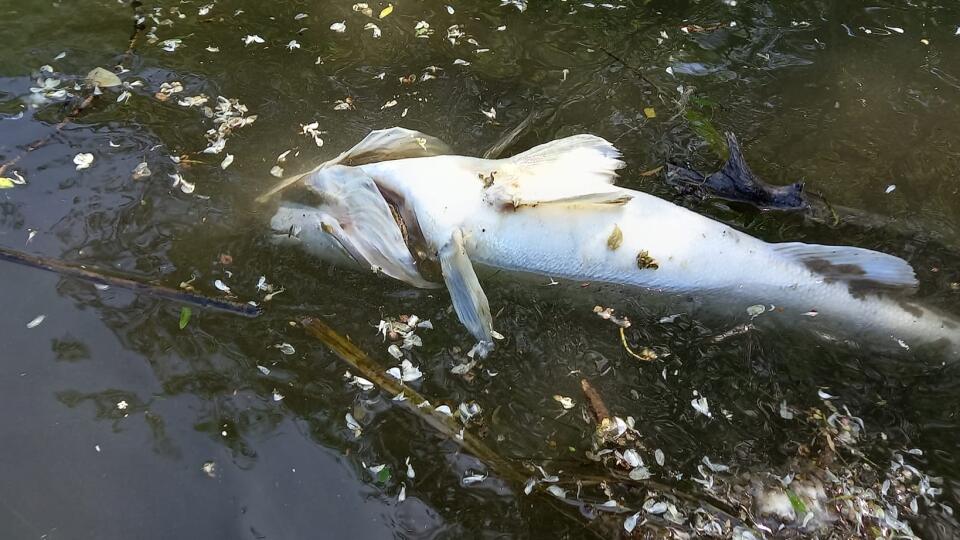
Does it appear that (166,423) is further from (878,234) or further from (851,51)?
(851,51)

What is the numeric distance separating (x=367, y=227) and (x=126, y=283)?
119cm

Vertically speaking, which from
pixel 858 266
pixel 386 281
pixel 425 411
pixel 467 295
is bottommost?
pixel 425 411

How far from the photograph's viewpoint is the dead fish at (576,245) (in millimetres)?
2887

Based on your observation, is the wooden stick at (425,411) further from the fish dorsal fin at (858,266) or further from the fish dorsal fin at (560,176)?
the fish dorsal fin at (858,266)

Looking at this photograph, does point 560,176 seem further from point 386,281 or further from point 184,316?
point 184,316

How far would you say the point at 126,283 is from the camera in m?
3.08

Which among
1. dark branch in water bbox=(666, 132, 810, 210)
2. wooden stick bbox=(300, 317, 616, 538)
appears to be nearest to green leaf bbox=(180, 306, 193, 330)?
wooden stick bbox=(300, 317, 616, 538)

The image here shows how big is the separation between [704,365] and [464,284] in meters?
1.16

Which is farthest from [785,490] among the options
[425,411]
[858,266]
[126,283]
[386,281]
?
[126,283]

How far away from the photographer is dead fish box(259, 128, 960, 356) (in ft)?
9.47

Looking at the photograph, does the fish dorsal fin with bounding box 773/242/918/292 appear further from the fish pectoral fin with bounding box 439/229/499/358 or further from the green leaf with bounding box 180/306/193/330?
the green leaf with bounding box 180/306/193/330

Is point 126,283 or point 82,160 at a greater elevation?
point 82,160

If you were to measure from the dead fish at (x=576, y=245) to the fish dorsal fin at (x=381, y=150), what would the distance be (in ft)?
0.59

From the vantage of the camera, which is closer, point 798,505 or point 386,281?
point 798,505
